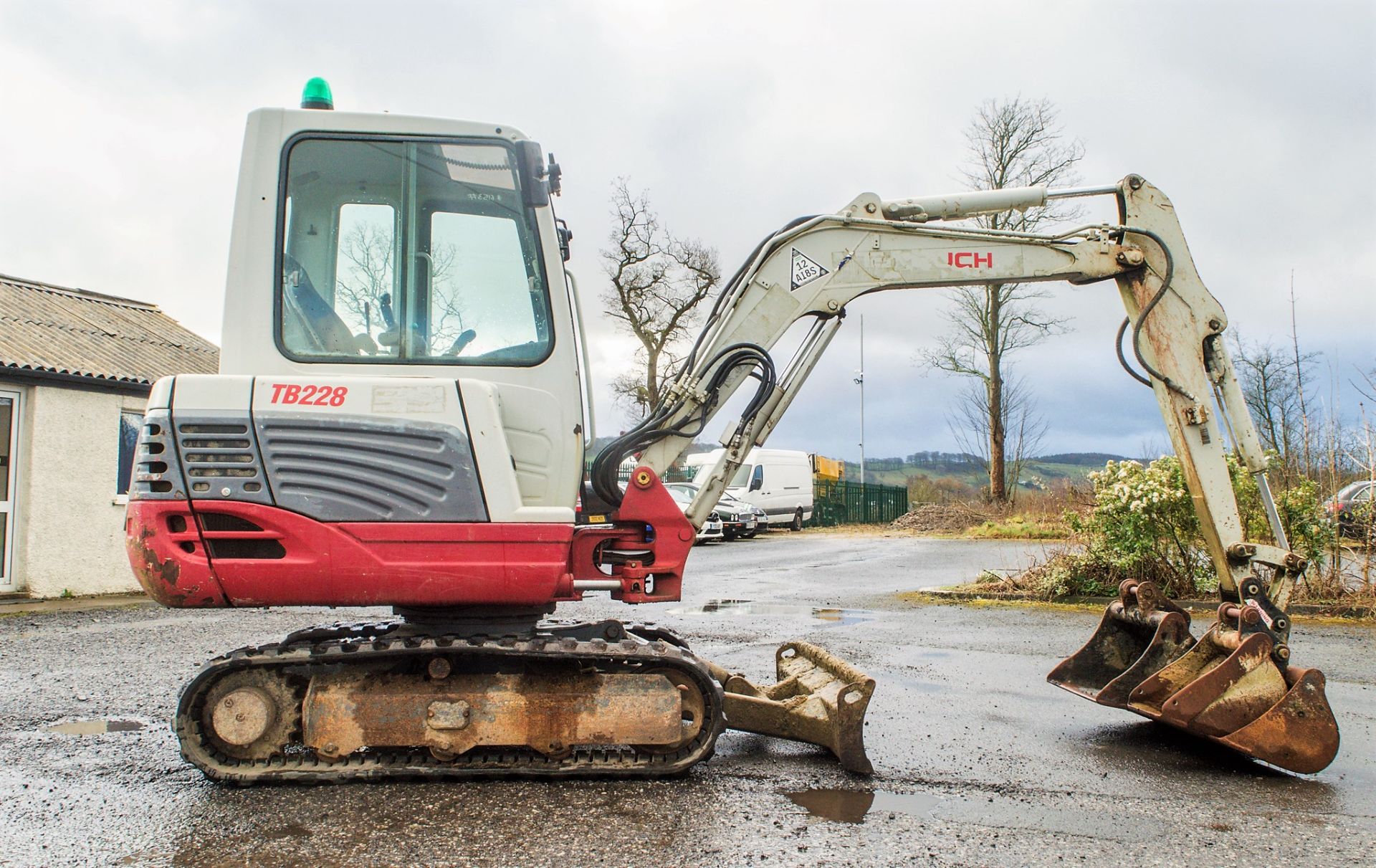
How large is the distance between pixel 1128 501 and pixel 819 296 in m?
7.50

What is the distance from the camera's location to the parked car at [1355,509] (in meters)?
11.3

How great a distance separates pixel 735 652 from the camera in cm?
862

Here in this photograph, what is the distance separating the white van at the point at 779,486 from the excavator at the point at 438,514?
2288 centimetres

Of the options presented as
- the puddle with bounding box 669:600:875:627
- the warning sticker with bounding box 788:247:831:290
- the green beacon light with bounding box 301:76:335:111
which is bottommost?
the puddle with bounding box 669:600:875:627

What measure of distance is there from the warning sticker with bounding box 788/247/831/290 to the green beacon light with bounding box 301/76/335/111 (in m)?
2.61

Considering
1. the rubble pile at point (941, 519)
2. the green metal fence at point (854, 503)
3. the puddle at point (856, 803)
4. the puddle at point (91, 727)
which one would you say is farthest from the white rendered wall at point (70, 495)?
the green metal fence at point (854, 503)

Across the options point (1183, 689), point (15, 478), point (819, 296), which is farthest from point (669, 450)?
point (15, 478)

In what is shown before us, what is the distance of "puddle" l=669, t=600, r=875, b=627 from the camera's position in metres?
11.1

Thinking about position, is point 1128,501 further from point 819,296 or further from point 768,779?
point 768,779

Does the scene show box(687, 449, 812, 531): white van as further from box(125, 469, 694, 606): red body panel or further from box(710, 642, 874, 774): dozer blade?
box(125, 469, 694, 606): red body panel

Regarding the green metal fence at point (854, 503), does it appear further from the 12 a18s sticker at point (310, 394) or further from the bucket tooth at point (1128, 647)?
the 12 a18s sticker at point (310, 394)

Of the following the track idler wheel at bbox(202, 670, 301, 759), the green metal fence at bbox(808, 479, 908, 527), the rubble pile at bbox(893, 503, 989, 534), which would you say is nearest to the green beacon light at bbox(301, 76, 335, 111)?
the track idler wheel at bbox(202, 670, 301, 759)

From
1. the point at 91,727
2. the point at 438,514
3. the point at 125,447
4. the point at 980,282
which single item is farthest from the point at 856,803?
the point at 125,447

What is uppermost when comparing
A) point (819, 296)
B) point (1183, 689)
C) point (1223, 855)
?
point (819, 296)
